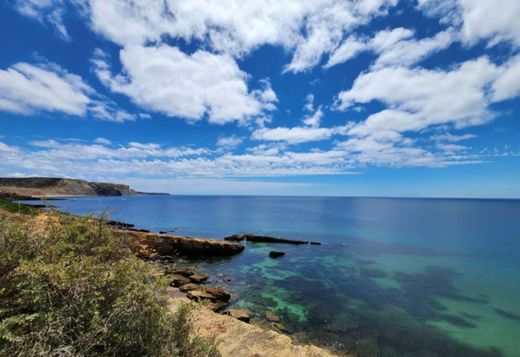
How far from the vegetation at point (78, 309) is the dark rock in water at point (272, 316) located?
34.8 ft

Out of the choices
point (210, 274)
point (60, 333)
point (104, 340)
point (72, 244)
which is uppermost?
point (72, 244)

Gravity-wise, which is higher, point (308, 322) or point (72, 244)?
point (72, 244)

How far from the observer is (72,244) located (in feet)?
23.1

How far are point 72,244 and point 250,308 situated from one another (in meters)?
13.7

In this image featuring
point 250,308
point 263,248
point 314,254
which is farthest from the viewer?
point 263,248

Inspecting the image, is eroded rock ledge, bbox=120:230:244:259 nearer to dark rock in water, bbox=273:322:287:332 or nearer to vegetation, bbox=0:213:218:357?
dark rock in water, bbox=273:322:287:332

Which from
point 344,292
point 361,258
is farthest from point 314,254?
point 344,292

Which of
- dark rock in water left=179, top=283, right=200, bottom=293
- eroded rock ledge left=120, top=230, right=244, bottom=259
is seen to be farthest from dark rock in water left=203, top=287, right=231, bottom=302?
eroded rock ledge left=120, top=230, right=244, bottom=259

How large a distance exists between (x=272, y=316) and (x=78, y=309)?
1357cm

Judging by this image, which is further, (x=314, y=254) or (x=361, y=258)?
(x=314, y=254)

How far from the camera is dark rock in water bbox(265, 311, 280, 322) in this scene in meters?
16.5

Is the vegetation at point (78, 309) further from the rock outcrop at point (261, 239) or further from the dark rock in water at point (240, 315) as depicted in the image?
the rock outcrop at point (261, 239)

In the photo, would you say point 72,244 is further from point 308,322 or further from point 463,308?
point 463,308

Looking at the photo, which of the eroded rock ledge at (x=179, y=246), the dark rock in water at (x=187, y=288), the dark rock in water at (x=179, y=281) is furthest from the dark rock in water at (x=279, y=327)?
the eroded rock ledge at (x=179, y=246)
